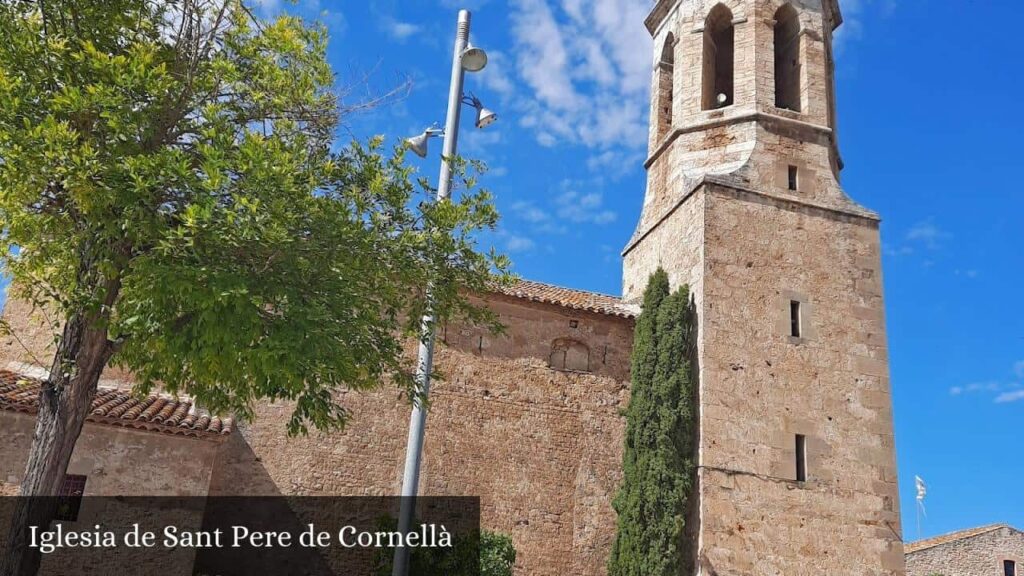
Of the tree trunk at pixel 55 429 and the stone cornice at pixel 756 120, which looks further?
the stone cornice at pixel 756 120

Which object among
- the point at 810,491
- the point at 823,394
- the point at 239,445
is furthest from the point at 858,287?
the point at 239,445

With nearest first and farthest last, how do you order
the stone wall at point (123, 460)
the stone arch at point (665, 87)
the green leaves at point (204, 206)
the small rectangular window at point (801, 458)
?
the green leaves at point (204, 206), the stone wall at point (123, 460), the small rectangular window at point (801, 458), the stone arch at point (665, 87)

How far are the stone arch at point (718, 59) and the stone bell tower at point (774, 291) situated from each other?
0.19 feet

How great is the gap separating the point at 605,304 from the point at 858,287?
501cm

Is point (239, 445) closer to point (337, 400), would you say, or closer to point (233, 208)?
point (337, 400)

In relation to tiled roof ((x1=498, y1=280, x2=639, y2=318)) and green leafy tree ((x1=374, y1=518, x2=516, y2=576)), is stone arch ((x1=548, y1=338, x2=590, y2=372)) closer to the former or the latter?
tiled roof ((x1=498, y1=280, x2=639, y2=318))

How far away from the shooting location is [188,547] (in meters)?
11.5

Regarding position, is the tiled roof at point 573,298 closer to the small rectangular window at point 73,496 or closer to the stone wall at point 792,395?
the stone wall at point 792,395

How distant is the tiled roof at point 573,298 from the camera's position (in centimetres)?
1612

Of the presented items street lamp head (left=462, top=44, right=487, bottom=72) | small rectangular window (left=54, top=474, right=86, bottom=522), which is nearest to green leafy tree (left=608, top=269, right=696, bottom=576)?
street lamp head (left=462, top=44, right=487, bottom=72)

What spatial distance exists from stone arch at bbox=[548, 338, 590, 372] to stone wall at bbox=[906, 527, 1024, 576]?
16502 mm

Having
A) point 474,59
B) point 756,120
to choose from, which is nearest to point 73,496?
point 474,59

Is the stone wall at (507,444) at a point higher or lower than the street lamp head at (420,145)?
lower

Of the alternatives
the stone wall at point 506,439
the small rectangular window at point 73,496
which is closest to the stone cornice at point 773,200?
the stone wall at point 506,439
